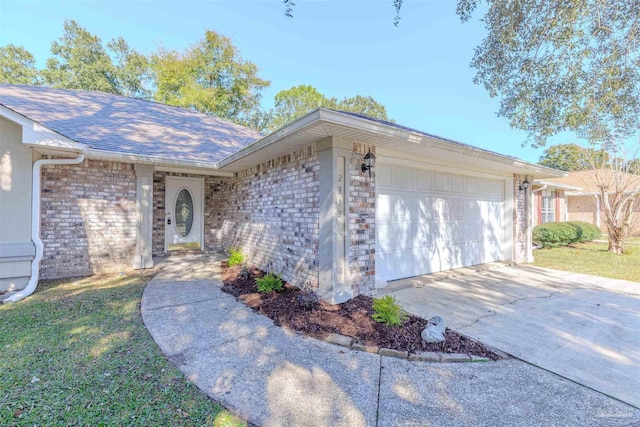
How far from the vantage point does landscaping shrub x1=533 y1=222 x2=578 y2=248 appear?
11648 mm

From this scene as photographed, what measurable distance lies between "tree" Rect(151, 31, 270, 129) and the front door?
13383mm

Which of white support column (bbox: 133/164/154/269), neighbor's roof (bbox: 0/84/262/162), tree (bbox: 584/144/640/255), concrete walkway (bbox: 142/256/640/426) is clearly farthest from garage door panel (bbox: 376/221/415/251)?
tree (bbox: 584/144/640/255)

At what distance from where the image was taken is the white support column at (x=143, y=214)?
6727 mm

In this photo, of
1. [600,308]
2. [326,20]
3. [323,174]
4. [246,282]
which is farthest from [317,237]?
[326,20]

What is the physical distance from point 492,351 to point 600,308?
2769 millimetres

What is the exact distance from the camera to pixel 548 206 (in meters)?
14.8

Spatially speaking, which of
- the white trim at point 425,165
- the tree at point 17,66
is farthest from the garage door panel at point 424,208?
the tree at point 17,66

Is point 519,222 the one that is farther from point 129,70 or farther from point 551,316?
point 129,70

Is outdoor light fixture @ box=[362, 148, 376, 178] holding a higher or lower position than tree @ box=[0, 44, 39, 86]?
lower

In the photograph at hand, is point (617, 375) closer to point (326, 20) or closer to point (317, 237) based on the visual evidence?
point (317, 237)

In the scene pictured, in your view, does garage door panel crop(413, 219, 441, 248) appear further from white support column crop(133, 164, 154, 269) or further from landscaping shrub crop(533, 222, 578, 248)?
landscaping shrub crop(533, 222, 578, 248)

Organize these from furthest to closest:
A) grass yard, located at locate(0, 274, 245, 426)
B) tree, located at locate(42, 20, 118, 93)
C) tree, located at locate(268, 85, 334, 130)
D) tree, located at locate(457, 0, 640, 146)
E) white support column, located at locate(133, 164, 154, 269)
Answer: tree, located at locate(268, 85, 334, 130) < tree, located at locate(42, 20, 118, 93) < white support column, located at locate(133, 164, 154, 269) < tree, located at locate(457, 0, 640, 146) < grass yard, located at locate(0, 274, 245, 426)

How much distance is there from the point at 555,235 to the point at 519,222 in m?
5.36

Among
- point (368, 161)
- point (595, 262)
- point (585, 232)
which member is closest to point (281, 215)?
point (368, 161)
